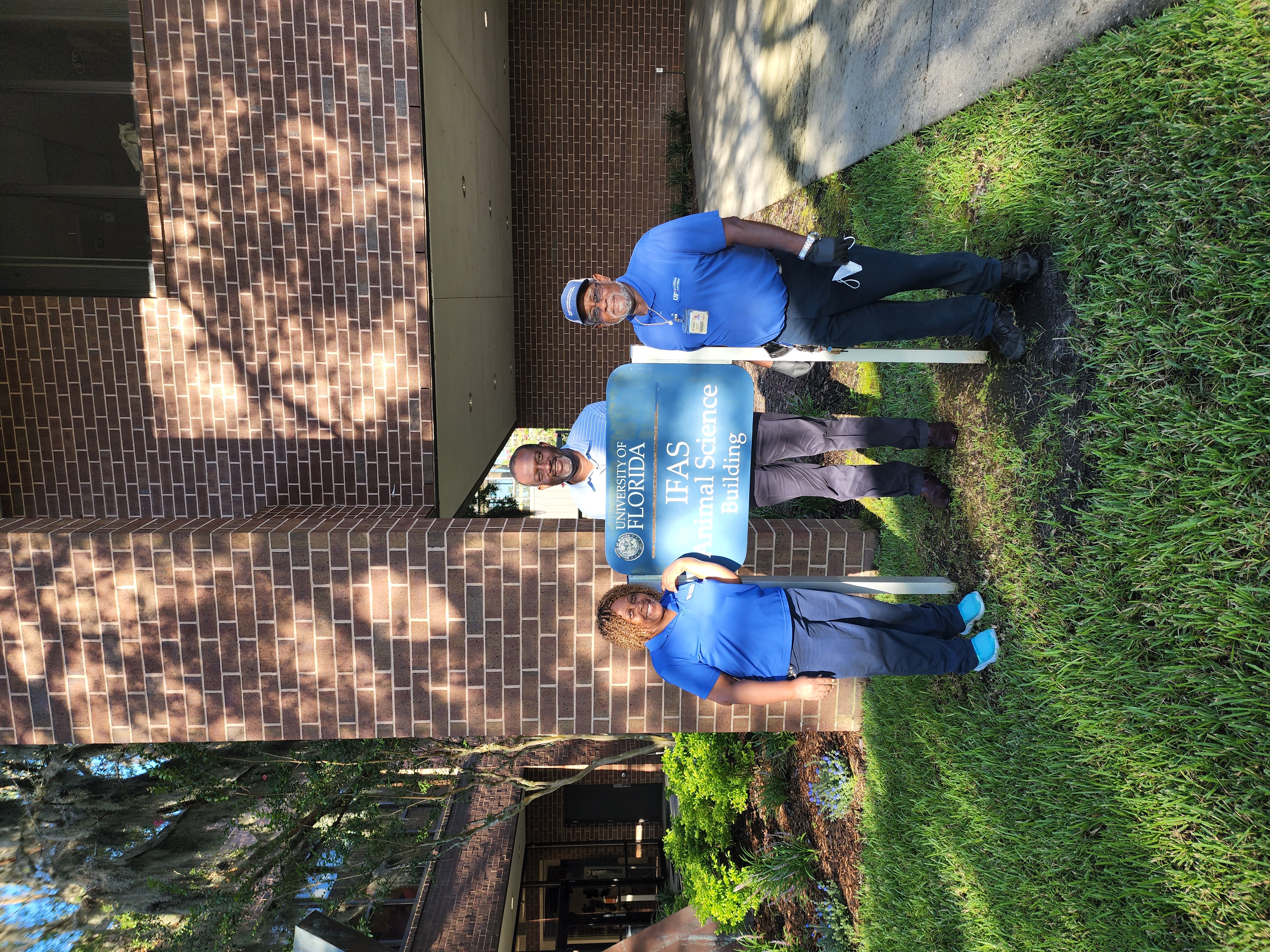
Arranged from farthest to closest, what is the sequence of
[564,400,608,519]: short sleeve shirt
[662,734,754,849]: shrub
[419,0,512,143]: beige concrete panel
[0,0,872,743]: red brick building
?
[662,734,754,849]: shrub
[419,0,512,143]: beige concrete panel
[0,0,872,743]: red brick building
[564,400,608,519]: short sleeve shirt

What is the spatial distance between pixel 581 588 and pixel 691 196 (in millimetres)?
7638

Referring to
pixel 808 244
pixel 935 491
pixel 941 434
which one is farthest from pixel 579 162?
pixel 935 491

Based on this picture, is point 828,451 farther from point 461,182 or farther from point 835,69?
point 461,182

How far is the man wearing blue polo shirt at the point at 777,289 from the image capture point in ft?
11.0

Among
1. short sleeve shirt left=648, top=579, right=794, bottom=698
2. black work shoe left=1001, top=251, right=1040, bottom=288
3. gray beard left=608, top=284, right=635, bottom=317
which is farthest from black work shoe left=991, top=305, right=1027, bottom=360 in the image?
gray beard left=608, top=284, right=635, bottom=317

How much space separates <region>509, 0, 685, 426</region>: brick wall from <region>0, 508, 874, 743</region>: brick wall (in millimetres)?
6465

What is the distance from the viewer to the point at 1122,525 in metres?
2.79

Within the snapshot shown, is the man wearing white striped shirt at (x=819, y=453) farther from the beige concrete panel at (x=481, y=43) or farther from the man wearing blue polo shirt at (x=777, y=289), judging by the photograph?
the beige concrete panel at (x=481, y=43)

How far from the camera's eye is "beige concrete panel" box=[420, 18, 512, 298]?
607 cm

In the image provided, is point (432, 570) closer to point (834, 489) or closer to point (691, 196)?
point (834, 489)

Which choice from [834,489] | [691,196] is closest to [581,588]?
[834,489]

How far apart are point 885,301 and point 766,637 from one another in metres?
1.84

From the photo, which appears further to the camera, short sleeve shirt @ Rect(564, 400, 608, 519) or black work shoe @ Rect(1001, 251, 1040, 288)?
short sleeve shirt @ Rect(564, 400, 608, 519)

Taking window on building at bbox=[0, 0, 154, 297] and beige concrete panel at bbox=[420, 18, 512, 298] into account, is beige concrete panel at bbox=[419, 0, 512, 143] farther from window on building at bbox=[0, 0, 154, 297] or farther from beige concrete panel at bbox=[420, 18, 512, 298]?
window on building at bbox=[0, 0, 154, 297]
